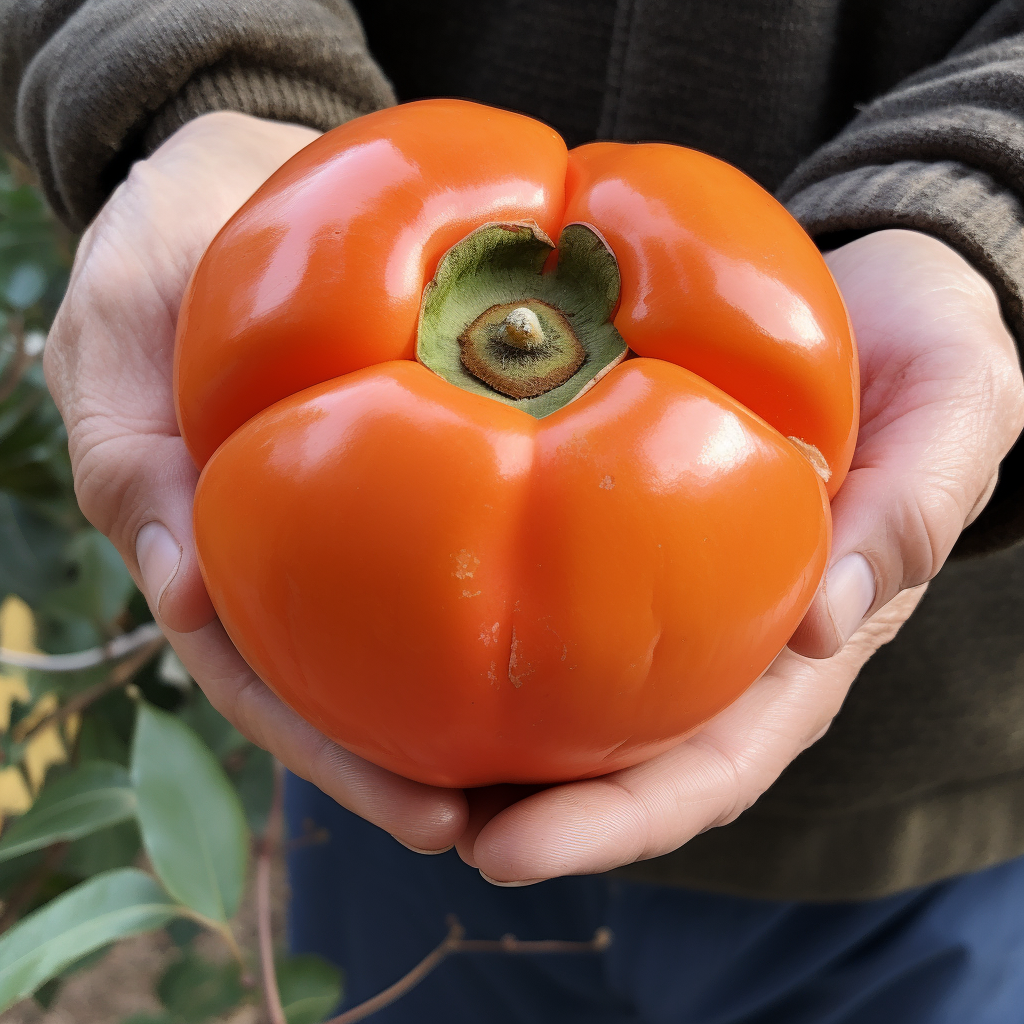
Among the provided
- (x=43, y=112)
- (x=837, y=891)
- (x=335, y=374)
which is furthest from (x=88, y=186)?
(x=837, y=891)

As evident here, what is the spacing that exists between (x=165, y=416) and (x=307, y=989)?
70cm

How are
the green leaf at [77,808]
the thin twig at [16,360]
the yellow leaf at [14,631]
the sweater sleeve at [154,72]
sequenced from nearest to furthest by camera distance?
the sweater sleeve at [154,72] < the green leaf at [77,808] < the thin twig at [16,360] < the yellow leaf at [14,631]

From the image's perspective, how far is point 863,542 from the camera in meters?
0.70

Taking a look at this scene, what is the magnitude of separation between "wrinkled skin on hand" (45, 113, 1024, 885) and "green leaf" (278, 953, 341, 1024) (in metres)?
0.44

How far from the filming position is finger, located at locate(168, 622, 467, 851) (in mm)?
699

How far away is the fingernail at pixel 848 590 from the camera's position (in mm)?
688

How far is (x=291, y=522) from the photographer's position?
561 mm

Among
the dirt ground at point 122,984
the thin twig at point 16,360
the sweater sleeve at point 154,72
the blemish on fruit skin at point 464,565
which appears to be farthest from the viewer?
the dirt ground at point 122,984

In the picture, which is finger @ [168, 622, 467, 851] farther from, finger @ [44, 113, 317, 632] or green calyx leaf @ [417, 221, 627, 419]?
green calyx leaf @ [417, 221, 627, 419]

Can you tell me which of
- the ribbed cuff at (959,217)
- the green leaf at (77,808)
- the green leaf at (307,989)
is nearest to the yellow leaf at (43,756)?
A: the green leaf at (77,808)

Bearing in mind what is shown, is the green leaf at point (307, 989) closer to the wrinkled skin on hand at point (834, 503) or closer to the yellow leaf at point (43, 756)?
the wrinkled skin on hand at point (834, 503)

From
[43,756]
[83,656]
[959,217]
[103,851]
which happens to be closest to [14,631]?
[43,756]

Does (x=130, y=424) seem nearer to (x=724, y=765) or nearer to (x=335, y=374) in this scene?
(x=335, y=374)

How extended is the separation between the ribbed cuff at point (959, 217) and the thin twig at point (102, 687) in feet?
3.73
